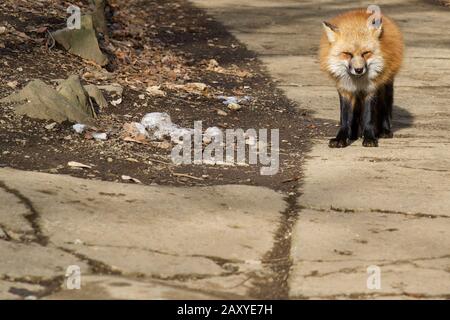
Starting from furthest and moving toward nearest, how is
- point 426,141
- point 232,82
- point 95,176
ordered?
1. point 232,82
2. point 426,141
3. point 95,176

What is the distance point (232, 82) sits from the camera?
9305mm

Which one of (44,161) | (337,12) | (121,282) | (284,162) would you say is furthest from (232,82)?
(121,282)

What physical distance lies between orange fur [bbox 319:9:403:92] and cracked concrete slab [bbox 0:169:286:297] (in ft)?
5.72

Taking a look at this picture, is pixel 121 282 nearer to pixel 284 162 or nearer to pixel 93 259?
pixel 93 259

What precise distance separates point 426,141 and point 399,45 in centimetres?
77

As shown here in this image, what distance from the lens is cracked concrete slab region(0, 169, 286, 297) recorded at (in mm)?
4387

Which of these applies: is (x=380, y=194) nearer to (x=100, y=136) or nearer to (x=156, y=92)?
(x=100, y=136)

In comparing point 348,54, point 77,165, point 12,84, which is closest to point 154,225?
point 77,165

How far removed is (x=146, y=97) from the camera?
802 centimetres

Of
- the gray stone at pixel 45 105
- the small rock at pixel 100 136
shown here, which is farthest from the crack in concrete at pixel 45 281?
the gray stone at pixel 45 105

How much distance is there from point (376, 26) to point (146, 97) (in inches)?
83.3

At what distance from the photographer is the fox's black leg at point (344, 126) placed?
7.08 m

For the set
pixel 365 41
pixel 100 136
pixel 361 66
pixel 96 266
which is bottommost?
pixel 100 136

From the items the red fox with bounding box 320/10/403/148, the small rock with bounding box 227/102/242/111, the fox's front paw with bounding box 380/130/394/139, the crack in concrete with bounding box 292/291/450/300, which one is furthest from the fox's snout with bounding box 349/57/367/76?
the crack in concrete with bounding box 292/291/450/300
